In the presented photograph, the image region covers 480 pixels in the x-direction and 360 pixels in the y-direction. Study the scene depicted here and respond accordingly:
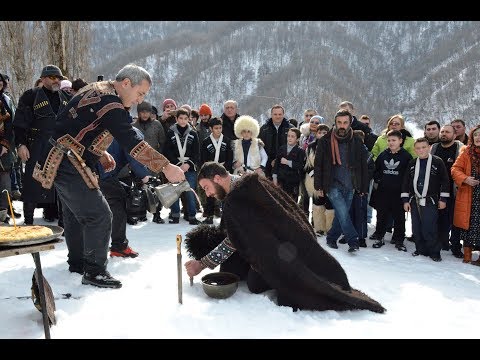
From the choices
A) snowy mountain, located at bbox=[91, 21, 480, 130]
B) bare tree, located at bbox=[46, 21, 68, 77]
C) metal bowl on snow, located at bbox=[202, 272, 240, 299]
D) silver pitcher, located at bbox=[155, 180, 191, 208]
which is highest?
snowy mountain, located at bbox=[91, 21, 480, 130]

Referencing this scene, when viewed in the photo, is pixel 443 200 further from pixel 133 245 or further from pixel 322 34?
pixel 322 34

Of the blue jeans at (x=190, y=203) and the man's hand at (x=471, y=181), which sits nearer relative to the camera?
the man's hand at (x=471, y=181)

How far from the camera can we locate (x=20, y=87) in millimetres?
13711

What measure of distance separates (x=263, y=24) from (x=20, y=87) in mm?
70105

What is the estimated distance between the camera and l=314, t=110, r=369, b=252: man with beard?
557 centimetres

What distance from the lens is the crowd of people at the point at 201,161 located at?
3.38 m

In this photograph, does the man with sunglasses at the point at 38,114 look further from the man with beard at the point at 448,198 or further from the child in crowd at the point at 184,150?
the man with beard at the point at 448,198

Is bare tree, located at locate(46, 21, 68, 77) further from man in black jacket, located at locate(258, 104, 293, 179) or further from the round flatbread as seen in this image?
the round flatbread

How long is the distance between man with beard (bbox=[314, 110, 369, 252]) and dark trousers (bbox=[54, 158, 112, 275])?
312 centimetres

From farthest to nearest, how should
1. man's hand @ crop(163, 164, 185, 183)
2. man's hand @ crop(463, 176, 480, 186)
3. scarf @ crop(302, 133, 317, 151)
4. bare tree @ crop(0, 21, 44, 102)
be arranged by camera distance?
1. bare tree @ crop(0, 21, 44, 102)
2. scarf @ crop(302, 133, 317, 151)
3. man's hand @ crop(463, 176, 480, 186)
4. man's hand @ crop(163, 164, 185, 183)

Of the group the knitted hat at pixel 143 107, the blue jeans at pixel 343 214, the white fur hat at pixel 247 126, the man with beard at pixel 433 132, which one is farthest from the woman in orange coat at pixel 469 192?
the knitted hat at pixel 143 107

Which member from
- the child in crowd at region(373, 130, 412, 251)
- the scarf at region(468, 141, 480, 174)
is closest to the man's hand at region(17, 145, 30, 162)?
the child in crowd at region(373, 130, 412, 251)

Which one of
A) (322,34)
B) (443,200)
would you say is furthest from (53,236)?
(322,34)

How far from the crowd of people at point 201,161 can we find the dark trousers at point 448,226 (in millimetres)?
15
